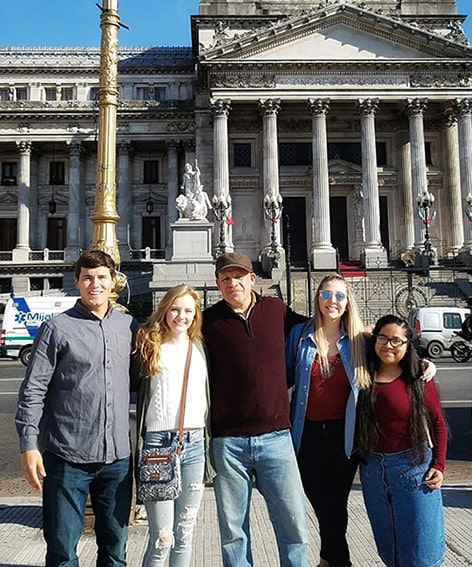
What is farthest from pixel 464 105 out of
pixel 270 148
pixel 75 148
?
pixel 75 148

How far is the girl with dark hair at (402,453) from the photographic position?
3.64m

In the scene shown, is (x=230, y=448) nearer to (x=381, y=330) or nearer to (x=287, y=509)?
(x=287, y=509)

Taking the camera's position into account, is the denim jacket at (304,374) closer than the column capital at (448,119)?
Yes

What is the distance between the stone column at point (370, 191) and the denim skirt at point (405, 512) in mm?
32121

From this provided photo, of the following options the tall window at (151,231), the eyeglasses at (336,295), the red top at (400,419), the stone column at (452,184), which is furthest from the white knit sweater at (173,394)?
the tall window at (151,231)

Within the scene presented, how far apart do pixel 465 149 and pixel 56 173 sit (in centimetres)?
3149

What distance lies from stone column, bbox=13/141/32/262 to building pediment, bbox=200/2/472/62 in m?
16.2

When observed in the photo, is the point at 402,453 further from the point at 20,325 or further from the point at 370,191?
the point at 370,191

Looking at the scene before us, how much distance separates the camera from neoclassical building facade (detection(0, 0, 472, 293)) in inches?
1458

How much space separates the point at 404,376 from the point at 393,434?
406 mm

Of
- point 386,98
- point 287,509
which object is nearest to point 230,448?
point 287,509

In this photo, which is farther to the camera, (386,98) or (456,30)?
(456,30)

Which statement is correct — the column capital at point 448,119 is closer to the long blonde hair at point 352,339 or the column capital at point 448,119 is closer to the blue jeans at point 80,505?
the long blonde hair at point 352,339

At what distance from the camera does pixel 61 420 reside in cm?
355
